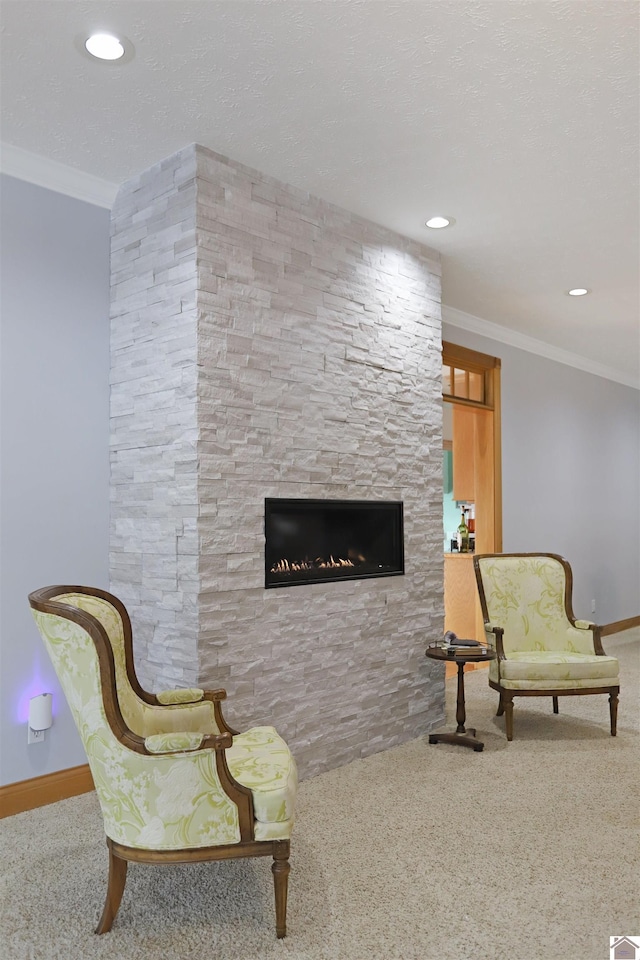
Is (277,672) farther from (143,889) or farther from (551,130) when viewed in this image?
(551,130)

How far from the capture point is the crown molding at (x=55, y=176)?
3176 millimetres

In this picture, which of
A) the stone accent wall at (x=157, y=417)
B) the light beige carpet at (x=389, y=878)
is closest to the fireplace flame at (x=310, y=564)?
the stone accent wall at (x=157, y=417)

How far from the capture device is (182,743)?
2148mm

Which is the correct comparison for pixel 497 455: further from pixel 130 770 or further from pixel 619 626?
pixel 130 770

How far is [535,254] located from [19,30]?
10.1 ft

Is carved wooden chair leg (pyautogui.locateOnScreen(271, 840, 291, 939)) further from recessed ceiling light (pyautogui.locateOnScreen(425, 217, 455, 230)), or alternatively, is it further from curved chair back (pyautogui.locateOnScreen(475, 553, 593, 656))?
recessed ceiling light (pyautogui.locateOnScreen(425, 217, 455, 230))

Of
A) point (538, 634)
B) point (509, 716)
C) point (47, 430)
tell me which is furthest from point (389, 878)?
point (538, 634)

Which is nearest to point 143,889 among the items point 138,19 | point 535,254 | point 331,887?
point 331,887

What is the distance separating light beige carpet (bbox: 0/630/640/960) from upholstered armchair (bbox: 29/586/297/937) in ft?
0.52

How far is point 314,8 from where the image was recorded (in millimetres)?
2307

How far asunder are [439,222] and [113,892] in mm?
3373

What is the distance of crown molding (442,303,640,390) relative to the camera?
5777 mm

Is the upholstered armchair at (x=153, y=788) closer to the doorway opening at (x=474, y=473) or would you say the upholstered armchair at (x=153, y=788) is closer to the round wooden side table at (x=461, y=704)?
the round wooden side table at (x=461, y=704)
